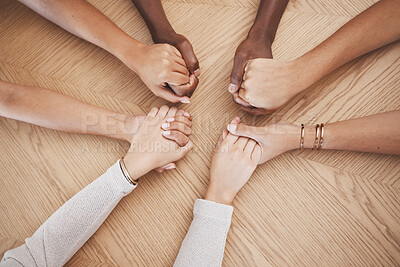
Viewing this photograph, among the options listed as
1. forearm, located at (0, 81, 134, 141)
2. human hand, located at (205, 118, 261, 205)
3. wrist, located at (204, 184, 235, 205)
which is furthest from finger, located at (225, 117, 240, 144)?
forearm, located at (0, 81, 134, 141)

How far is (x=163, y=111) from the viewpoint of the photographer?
59cm

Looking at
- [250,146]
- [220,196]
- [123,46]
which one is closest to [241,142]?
[250,146]

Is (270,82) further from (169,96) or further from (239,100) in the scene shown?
(169,96)

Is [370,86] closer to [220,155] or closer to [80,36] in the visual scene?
[220,155]

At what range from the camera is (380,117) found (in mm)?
513

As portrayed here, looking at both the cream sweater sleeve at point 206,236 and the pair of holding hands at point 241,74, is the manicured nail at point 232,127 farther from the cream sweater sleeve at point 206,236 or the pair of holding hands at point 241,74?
the cream sweater sleeve at point 206,236

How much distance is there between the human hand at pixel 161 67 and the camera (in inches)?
21.5

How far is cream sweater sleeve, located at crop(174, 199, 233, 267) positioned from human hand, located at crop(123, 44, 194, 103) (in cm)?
23

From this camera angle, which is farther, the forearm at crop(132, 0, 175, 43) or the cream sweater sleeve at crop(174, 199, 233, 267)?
the forearm at crop(132, 0, 175, 43)

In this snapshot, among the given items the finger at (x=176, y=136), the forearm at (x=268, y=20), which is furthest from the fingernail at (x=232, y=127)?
the forearm at (x=268, y=20)

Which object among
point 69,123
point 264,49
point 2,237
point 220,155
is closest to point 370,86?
point 264,49

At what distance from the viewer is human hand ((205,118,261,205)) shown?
55 centimetres

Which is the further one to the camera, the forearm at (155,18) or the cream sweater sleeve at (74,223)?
the forearm at (155,18)
